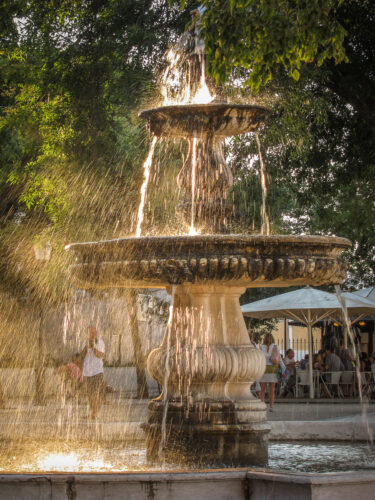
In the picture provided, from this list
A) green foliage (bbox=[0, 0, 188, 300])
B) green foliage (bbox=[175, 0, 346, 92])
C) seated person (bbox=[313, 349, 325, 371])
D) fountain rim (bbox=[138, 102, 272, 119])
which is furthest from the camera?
seated person (bbox=[313, 349, 325, 371])

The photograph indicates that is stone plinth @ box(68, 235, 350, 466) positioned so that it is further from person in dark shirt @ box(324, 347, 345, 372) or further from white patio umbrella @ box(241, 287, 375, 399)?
person in dark shirt @ box(324, 347, 345, 372)

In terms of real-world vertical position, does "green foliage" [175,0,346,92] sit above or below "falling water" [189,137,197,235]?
above

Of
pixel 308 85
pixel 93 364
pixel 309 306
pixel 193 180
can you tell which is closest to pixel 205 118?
pixel 193 180

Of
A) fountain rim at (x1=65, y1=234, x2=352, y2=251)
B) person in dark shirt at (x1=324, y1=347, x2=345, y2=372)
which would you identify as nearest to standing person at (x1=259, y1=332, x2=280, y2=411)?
person in dark shirt at (x1=324, y1=347, x2=345, y2=372)

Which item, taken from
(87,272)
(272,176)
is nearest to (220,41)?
(87,272)

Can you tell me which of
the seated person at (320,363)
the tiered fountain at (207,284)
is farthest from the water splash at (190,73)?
the seated person at (320,363)

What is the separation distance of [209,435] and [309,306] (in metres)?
13.4

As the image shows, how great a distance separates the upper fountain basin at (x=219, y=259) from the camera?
629 cm

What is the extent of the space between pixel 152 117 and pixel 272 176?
8558mm

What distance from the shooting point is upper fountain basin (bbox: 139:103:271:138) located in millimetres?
7469

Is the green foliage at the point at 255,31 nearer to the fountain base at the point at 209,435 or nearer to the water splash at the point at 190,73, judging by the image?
the water splash at the point at 190,73

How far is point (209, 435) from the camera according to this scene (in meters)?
6.66

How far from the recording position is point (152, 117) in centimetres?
768

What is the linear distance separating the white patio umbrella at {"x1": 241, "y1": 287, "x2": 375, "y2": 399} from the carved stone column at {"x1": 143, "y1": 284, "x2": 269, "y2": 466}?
41.8 feet
